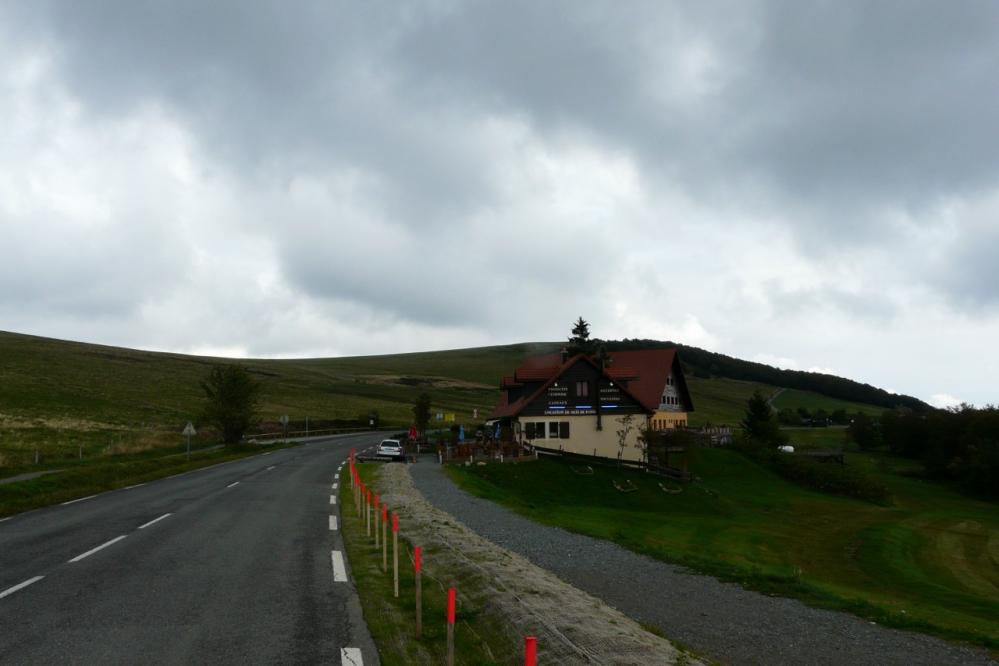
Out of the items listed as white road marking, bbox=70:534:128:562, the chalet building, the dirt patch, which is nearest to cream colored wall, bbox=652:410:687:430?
the chalet building

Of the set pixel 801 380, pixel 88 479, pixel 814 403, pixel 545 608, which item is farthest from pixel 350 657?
pixel 801 380

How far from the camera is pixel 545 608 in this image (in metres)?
9.28

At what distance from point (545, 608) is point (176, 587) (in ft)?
18.6

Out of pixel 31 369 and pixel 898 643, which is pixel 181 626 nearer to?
pixel 898 643

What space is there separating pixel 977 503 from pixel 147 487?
56.7 metres

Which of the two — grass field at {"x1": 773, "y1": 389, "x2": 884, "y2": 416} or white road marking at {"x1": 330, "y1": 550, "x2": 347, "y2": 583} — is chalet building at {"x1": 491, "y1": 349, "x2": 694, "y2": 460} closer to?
white road marking at {"x1": 330, "y1": 550, "x2": 347, "y2": 583}

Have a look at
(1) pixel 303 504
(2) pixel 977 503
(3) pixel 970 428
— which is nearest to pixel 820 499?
(2) pixel 977 503

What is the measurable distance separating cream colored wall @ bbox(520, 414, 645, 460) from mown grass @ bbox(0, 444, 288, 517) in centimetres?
2382

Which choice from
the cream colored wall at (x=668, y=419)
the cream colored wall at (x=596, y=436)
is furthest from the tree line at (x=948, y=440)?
the cream colored wall at (x=596, y=436)

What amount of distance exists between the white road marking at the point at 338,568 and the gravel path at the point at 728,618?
3777 millimetres

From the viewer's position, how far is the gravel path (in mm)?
8500

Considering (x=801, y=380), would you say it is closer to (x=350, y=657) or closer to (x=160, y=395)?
(x=160, y=395)

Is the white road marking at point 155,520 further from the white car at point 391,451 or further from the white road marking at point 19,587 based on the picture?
the white car at point 391,451

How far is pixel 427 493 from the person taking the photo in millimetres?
26609
